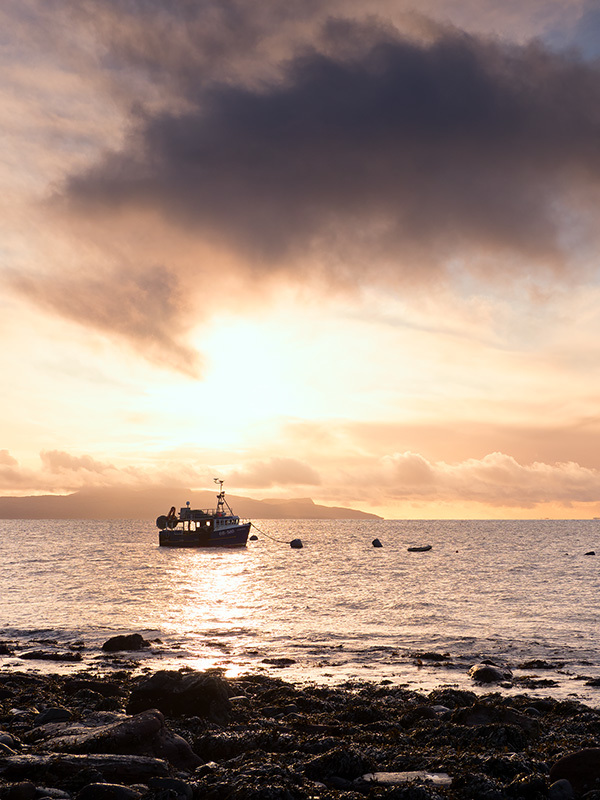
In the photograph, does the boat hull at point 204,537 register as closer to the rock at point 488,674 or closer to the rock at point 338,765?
the rock at point 488,674

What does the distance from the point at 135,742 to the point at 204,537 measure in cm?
9653

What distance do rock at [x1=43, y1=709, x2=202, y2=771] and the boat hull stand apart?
95.2 meters

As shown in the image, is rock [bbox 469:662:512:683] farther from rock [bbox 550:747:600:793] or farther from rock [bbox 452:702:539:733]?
rock [bbox 550:747:600:793]

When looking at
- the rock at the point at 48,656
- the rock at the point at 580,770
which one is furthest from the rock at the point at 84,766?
the rock at the point at 48,656

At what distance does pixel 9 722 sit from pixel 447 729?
9.88 meters

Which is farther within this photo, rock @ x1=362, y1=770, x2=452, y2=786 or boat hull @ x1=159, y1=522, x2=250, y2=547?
boat hull @ x1=159, y1=522, x2=250, y2=547

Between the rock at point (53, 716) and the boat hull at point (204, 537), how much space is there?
92.4 m

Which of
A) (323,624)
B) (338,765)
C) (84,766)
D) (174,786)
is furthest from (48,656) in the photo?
(338,765)

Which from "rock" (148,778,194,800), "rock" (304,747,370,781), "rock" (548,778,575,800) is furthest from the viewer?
"rock" (304,747,370,781)

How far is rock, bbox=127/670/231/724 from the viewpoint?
1533 cm

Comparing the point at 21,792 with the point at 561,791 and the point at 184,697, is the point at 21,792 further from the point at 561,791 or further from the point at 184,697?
the point at 561,791

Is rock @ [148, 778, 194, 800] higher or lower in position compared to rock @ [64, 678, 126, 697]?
higher

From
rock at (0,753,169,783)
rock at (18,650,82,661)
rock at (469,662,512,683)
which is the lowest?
rock at (18,650,82,661)

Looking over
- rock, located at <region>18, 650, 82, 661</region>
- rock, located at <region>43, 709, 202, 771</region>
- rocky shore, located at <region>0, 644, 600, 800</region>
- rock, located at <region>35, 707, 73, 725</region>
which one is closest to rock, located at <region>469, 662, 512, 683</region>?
rocky shore, located at <region>0, 644, 600, 800</region>
